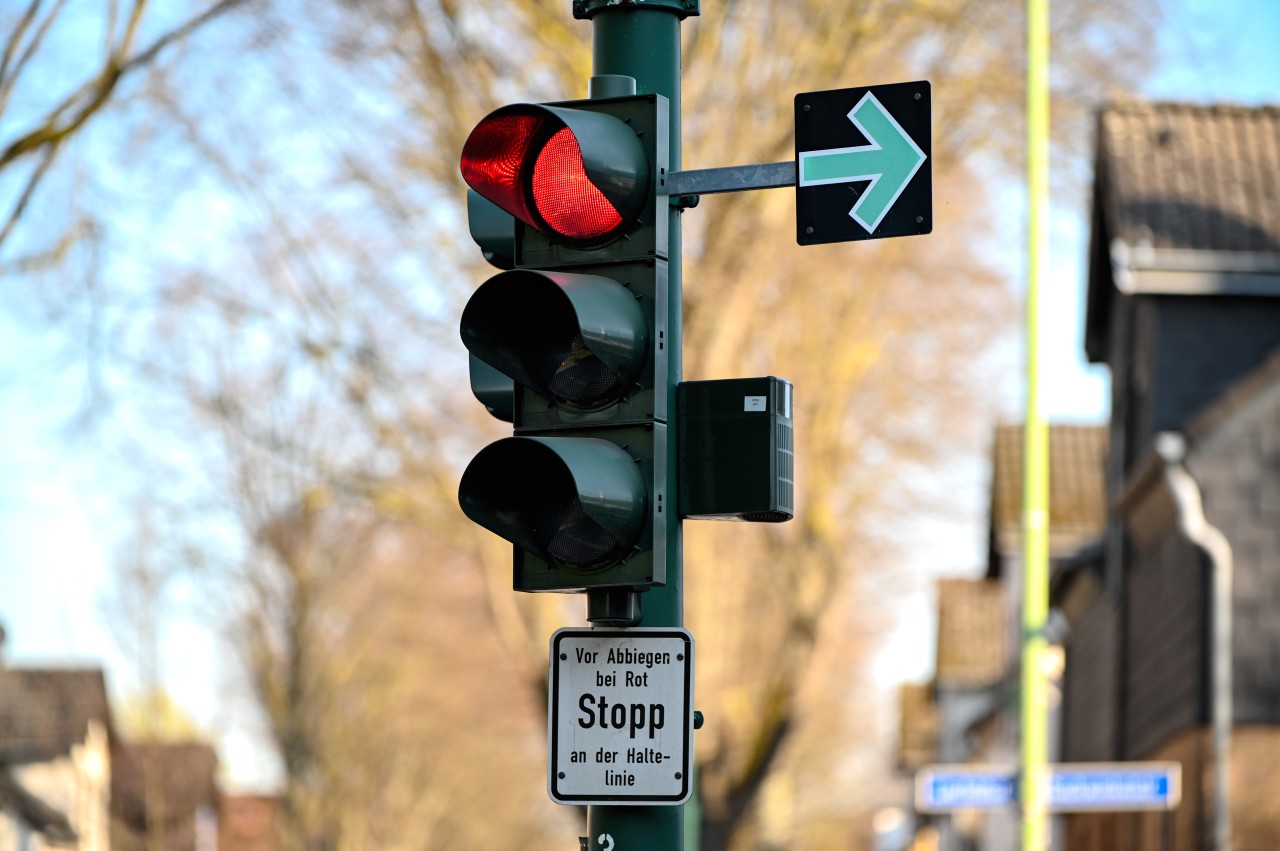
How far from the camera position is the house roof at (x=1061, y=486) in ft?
88.9

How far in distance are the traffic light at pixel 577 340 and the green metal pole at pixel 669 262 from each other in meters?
0.10

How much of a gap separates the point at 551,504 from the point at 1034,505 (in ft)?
30.9

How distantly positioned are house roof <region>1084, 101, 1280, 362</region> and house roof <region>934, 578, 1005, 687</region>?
21.5 meters

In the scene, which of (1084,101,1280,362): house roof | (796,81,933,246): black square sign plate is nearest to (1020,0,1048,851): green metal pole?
(1084,101,1280,362): house roof

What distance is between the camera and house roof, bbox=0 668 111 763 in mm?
47750

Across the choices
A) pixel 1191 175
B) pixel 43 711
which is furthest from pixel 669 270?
pixel 43 711

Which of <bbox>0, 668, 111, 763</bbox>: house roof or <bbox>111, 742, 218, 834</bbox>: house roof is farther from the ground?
<bbox>0, 668, 111, 763</bbox>: house roof

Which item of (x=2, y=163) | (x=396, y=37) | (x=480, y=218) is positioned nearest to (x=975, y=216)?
(x=396, y=37)

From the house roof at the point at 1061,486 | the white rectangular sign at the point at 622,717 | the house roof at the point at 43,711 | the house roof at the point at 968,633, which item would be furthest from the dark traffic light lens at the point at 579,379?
the house roof at the point at 43,711

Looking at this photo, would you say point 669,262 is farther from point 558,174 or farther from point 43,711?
point 43,711

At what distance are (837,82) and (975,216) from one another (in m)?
7.69

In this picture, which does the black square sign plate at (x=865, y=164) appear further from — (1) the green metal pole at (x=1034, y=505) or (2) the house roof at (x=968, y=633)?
(2) the house roof at (x=968, y=633)

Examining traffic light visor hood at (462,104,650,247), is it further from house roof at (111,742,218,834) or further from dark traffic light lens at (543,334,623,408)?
house roof at (111,742,218,834)

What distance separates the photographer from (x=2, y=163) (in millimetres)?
11828
